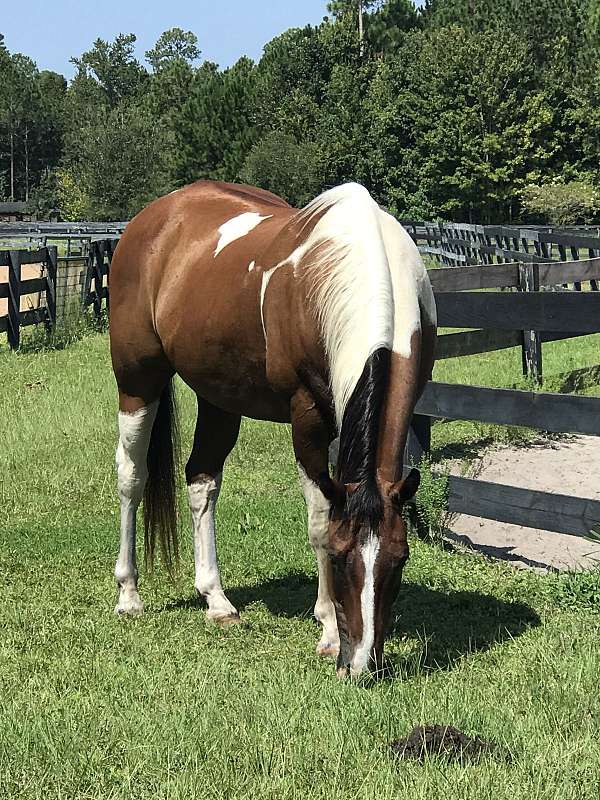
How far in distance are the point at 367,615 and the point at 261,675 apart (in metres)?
0.67

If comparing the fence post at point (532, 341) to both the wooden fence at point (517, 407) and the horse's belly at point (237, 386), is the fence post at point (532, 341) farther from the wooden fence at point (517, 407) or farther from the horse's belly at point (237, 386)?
the horse's belly at point (237, 386)

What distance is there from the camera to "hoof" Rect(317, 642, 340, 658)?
14.1ft

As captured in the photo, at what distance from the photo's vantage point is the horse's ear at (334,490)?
3639mm

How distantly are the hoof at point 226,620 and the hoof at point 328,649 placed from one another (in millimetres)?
675

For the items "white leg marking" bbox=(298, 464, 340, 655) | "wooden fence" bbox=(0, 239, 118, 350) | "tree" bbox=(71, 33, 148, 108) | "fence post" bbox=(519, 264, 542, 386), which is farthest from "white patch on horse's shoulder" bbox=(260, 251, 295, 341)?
"tree" bbox=(71, 33, 148, 108)

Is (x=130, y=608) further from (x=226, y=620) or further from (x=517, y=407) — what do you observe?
(x=517, y=407)

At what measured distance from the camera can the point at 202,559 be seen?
5305mm

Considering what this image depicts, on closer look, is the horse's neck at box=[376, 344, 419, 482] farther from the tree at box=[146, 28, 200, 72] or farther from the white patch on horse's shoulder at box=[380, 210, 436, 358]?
the tree at box=[146, 28, 200, 72]

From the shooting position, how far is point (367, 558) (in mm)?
3549

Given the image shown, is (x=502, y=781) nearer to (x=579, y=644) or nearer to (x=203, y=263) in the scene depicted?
(x=579, y=644)

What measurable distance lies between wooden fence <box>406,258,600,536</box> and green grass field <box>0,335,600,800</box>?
0.38m

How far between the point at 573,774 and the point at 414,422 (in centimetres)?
387

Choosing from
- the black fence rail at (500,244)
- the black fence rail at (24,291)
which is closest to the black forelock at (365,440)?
the black fence rail at (24,291)

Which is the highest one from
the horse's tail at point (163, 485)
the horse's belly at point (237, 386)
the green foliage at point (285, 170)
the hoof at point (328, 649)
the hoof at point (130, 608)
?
the green foliage at point (285, 170)
